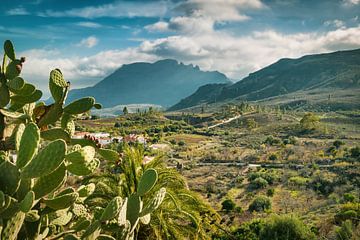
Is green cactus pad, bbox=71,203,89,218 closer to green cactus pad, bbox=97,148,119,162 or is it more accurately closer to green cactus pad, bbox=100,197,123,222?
green cactus pad, bbox=97,148,119,162

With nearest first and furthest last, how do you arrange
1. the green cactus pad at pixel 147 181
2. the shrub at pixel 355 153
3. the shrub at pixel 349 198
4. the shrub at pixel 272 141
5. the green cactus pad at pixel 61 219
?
the green cactus pad at pixel 147 181, the green cactus pad at pixel 61 219, the shrub at pixel 349 198, the shrub at pixel 355 153, the shrub at pixel 272 141

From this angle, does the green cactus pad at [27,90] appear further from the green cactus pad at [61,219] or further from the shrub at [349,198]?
the shrub at [349,198]

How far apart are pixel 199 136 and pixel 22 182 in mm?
66369

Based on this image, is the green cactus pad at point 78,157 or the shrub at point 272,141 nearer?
the green cactus pad at point 78,157

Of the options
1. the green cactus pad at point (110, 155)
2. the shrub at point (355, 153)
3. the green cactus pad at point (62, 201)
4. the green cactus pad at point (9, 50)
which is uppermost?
the green cactus pad at point (9, 50)

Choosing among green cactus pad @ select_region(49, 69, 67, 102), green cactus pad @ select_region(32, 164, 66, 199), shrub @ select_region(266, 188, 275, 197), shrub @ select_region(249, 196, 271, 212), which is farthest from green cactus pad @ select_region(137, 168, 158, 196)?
shrub @ select_region(266, 188, 275, 197)

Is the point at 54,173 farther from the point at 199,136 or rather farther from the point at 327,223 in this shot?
the point at 199,136

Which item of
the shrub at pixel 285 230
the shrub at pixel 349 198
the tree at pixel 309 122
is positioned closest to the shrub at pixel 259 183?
the shrub at pixel 349 198

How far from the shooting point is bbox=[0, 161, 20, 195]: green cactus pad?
1.96 metres

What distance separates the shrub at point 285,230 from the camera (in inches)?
481

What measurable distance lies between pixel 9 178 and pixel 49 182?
0.71 ft

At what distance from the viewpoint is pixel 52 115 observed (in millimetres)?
2600

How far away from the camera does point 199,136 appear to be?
224ft

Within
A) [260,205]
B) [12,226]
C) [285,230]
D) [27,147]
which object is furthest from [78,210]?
[260,205]
